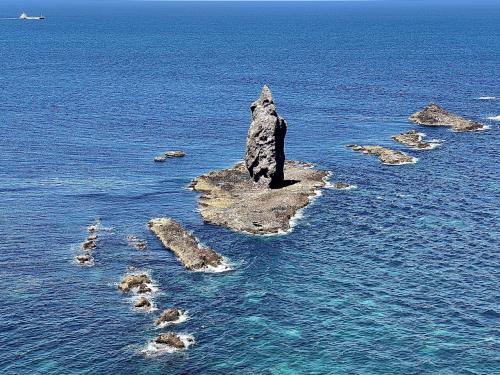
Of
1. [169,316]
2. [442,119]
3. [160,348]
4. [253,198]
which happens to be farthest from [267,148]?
[442,119]

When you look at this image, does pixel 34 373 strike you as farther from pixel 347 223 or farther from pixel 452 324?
pixel 347 223

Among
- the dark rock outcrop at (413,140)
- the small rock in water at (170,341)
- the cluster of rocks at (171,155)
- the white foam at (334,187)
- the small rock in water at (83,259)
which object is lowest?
the small rock in water at (170,341)

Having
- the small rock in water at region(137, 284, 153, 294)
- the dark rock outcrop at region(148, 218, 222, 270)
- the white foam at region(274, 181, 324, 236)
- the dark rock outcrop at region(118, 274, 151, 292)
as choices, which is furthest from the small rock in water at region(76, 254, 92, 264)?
the white foam at region(274, 181, 324, 236)

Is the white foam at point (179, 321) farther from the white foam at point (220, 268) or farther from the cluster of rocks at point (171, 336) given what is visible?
the white foam at point (220, 268)

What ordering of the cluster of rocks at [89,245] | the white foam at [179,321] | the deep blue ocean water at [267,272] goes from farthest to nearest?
the cluster of rocks at [89,245], the white foam at [179,321], the deep blue ocean water at [267,272]

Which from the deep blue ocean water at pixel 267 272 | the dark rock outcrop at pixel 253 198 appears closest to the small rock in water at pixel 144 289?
the deep blue ocean water at pixel 267 272

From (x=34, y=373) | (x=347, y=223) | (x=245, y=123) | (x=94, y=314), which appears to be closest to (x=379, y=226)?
(x=347, y=223)

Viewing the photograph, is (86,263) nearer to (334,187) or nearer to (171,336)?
(171,336)
